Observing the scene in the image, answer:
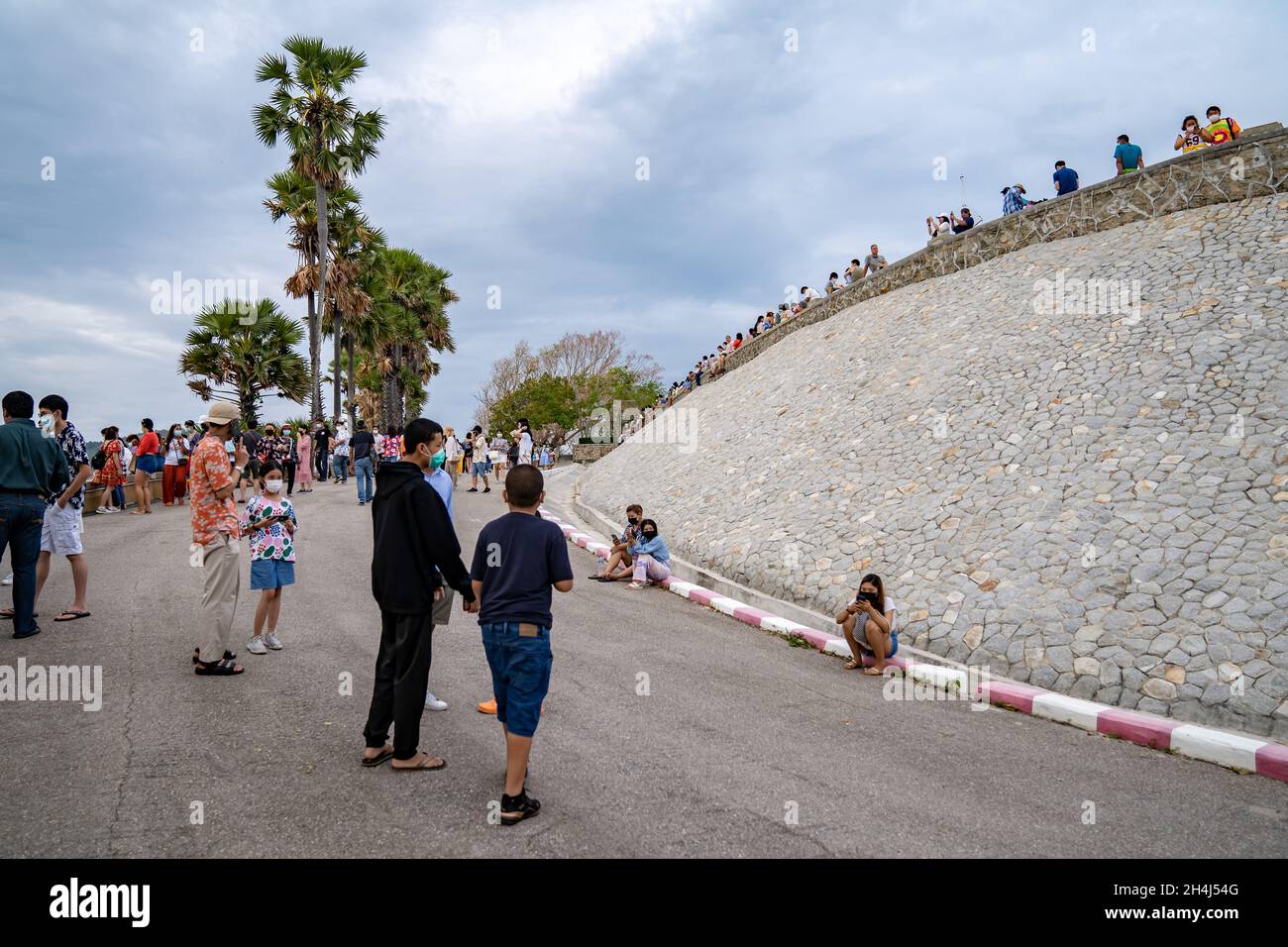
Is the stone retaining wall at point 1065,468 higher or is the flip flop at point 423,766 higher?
the stone retaining wall at point 1065,468

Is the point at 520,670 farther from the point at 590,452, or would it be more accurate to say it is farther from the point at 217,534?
the point at 590,452

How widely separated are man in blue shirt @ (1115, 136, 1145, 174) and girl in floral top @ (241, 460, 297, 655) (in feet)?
A: 59.2

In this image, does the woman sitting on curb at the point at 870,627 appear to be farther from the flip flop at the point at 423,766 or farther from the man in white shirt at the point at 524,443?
the man in white shirt at the point at 524,443

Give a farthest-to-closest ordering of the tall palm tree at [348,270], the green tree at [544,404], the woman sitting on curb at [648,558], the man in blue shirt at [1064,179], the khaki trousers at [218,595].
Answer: the green tree at [544,404] < the tall palm tree at [348,270] < the man in blue shirt at [1064,179] < the woman sitting on curb at [648,558] < the khaki trousers at [218,595]

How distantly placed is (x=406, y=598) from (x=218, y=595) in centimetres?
256

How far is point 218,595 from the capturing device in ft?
18.9

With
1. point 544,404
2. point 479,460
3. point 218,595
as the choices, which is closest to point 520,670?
point 218,595

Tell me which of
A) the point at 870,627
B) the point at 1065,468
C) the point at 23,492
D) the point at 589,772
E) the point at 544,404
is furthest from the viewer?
the point at 544,404

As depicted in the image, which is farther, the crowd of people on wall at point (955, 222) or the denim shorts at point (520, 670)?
the crowd of people on wall at point (955, 222)

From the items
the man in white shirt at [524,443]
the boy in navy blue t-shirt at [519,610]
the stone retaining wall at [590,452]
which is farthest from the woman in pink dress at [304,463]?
the stone retaining wall at [590,452]

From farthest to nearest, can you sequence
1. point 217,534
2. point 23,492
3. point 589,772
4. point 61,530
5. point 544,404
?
1. point 544,404
2. point 61,530
3. point 23,492
4. point 217,534
5. point 589,772

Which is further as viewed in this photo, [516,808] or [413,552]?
[413,552]

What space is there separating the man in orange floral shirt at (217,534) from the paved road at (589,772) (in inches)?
10.1

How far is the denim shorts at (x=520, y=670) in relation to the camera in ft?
12.3
